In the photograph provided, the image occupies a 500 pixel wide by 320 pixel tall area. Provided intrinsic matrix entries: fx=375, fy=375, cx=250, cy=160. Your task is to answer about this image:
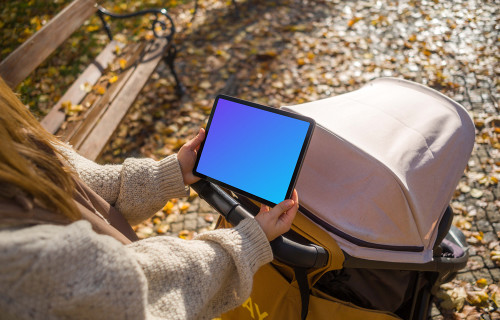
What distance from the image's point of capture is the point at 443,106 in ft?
6.39

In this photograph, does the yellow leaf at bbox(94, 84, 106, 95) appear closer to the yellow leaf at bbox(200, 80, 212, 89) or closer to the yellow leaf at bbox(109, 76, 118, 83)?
the yellow leaf at bbox(109, 76, 118, 83)

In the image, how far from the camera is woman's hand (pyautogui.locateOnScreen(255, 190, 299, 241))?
4.51 feet

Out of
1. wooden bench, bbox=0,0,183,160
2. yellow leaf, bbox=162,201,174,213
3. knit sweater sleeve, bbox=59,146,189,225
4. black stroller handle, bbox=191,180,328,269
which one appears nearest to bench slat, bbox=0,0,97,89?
wooden bench, bbox=0,0,183,160

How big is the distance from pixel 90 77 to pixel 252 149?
99.8 inches

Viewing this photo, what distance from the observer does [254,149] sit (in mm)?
1542

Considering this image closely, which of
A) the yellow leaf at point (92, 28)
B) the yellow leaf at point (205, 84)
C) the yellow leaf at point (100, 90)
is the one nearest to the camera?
the yellow leaf at point (100, 90)

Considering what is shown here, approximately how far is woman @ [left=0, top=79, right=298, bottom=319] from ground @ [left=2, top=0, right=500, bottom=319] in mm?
1662

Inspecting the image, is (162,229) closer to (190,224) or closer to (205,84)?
(190,224)

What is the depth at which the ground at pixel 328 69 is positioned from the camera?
117 inches

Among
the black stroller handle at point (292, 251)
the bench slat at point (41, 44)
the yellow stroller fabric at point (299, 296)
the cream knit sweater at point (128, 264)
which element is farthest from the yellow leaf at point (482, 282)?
the bench slat at point (41, 44)

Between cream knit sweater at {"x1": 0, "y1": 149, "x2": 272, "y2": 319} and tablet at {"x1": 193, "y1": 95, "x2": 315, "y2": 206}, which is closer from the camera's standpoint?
cream knit sweater at {"x1": 0, "y1": 149, "x2": 272, "y2": 319}

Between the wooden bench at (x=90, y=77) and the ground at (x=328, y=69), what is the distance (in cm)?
54

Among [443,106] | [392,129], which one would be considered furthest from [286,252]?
[443,106]

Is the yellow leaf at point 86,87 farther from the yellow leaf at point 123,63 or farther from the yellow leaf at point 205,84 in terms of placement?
the yellow leaf at point 205,84
